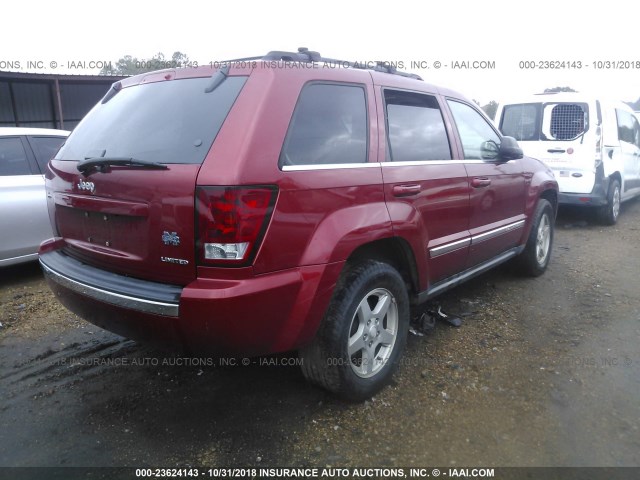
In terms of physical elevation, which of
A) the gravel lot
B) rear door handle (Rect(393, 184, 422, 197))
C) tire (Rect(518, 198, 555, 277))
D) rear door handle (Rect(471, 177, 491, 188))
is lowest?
the gravel lot

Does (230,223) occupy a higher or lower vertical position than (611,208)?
higher

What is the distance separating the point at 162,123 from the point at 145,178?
0.36 metres

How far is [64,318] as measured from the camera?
4.03 metres

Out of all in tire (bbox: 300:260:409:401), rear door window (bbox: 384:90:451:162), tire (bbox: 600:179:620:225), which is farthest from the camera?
tire (bbox: 600:179:620:225)

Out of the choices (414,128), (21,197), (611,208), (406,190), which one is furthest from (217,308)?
(611,208)

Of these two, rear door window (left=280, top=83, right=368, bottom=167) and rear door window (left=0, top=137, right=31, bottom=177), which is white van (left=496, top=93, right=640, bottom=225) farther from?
rear door window (left=0, top=137, right=31, bottom=177)

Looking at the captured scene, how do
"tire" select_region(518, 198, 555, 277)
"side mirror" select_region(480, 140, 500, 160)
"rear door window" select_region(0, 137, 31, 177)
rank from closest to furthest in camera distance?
"side mirror" select_region(480, 140, 500, 160), "rear door window" select_region(0, 137, 31, 177), "tire" select_region(518, 198, 555, 277)

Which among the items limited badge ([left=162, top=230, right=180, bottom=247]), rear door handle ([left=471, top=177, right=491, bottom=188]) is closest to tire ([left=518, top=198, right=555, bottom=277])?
rear door handle ([left=471, top=177, right=491, bottom=188])

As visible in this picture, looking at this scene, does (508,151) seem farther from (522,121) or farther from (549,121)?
(522,121)

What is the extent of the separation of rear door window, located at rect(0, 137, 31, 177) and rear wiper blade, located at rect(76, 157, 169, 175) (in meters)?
2.73

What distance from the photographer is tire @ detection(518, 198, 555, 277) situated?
4.87 meters

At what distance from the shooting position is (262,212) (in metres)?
2.18

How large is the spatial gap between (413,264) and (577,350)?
1434 millimetres

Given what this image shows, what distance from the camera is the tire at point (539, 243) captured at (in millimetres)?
4871
